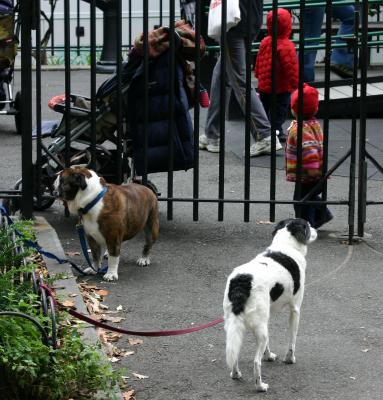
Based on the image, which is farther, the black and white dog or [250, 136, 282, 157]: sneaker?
[250, 136, 282, 157]: sneaker

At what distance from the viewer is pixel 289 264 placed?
5.86 metres

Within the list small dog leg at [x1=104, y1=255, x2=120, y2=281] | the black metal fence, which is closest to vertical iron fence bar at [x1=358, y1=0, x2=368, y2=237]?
the black metal fence

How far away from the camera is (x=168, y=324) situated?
6.55m

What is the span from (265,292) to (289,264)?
410 mm

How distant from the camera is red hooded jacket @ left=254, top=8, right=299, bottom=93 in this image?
455 inches

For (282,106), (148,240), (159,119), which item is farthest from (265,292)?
(282,106)

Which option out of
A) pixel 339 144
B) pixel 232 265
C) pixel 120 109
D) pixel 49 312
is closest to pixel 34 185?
pixel 120 109

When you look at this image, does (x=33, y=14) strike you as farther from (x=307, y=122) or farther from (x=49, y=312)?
(x=49, y=312)

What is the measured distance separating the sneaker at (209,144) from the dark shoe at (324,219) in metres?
3.16

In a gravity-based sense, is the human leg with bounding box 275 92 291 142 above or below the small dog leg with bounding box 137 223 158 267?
above

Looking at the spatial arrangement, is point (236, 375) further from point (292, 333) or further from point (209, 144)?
point (209, 144)

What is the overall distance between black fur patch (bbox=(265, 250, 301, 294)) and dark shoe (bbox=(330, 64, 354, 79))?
9.88 metres

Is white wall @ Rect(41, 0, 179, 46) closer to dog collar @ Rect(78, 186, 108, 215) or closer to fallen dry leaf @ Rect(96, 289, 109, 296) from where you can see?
dog collar @ Rect(78, 186, 108, 215)

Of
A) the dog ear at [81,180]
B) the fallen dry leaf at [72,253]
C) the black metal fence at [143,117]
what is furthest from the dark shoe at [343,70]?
the dog ear at [81,180]
